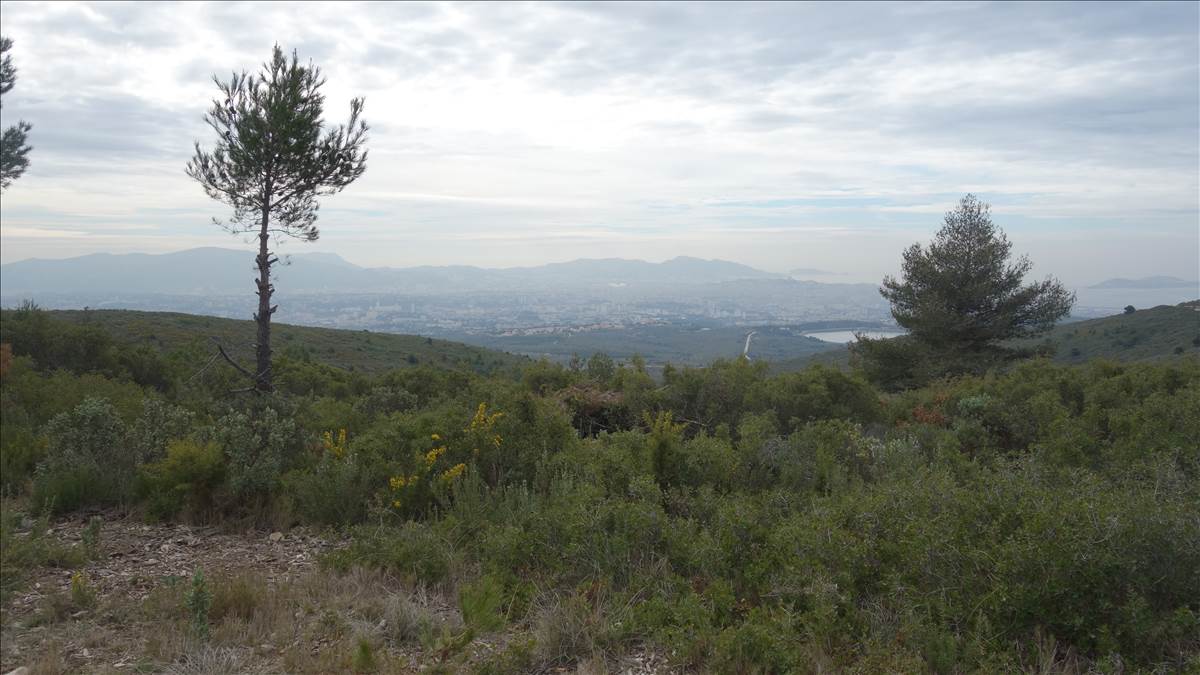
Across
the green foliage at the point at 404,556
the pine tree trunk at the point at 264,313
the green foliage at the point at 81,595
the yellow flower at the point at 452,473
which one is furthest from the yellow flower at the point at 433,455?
the pine tree trunk at the point at 264,313

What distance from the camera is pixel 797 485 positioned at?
6141 millimetres

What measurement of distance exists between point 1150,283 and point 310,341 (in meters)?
54.6

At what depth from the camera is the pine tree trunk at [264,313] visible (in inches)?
380

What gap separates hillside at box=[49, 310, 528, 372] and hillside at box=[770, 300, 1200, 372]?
14965 millimetres

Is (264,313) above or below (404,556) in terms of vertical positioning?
above

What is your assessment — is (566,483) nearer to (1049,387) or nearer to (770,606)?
(770,606)

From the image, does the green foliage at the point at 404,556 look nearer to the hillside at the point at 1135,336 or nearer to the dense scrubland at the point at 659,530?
the dense scrubland at the point at 659,530

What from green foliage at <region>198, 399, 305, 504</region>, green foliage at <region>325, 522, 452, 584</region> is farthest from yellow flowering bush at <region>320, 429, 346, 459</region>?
green foliage at <region>325, 522, 452, 584</region>

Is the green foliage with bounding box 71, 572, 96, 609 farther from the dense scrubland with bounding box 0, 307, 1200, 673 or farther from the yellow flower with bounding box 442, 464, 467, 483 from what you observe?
the yellow flower with bounding box 442, 464, 467, 483

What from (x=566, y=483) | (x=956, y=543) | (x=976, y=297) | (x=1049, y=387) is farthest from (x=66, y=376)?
(x=976, y=297)

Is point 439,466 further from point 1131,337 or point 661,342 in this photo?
point 661,342

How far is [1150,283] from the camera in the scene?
48906 millimetres

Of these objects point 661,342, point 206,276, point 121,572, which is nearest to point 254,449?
point 121,572

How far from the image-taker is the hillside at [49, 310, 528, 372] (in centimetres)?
2455
